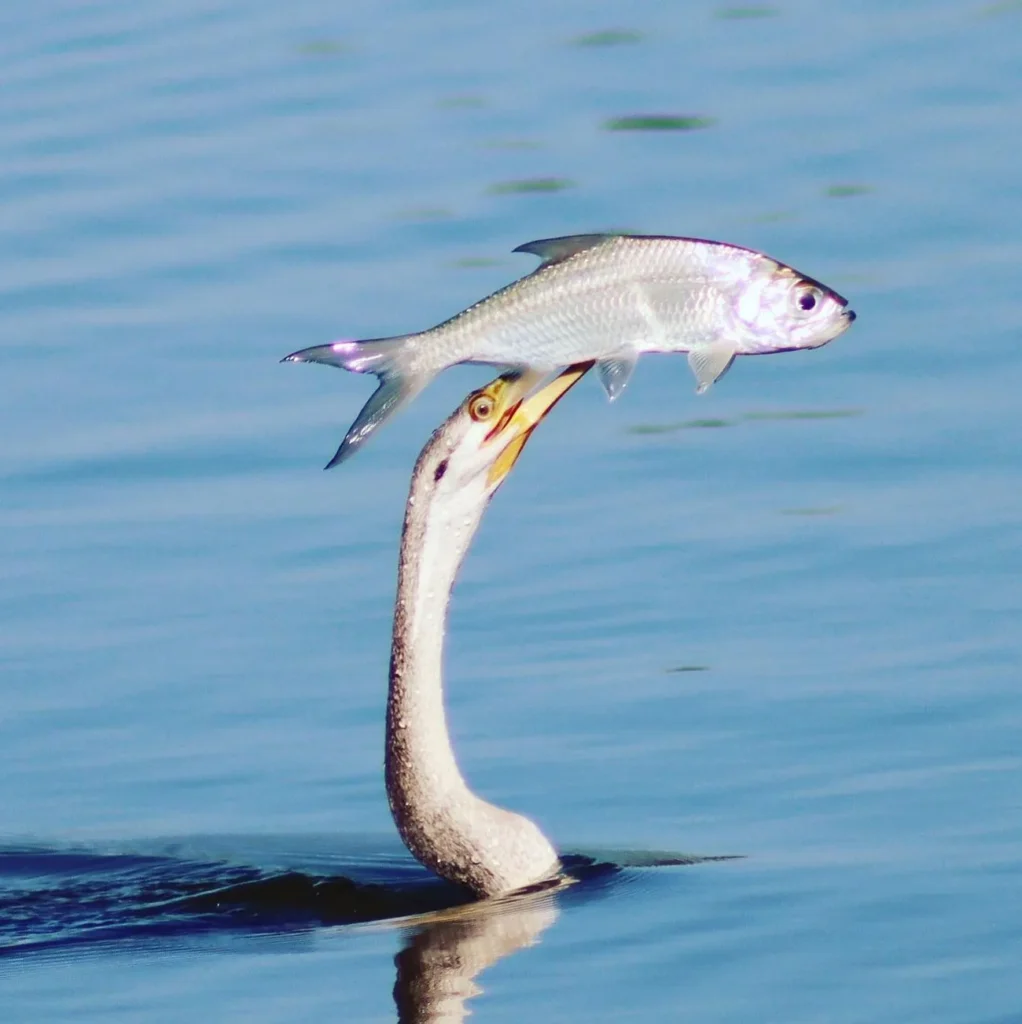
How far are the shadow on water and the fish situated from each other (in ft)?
4.88

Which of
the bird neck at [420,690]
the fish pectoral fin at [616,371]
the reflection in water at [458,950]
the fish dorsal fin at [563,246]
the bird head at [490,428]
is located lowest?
the reflection in water at [458,950]

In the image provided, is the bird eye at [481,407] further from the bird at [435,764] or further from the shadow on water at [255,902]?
the shadow on water at [255,902]

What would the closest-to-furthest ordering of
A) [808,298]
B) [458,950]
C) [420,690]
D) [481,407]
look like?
[808,298], [458,950], [481,407], [420,690]

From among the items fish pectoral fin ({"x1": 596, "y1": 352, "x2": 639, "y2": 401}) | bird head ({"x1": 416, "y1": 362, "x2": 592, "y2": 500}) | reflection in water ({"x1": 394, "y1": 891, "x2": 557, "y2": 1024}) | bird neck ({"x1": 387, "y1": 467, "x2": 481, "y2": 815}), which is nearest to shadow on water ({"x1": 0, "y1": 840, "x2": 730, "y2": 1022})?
reflection in water ({"x1": 394, "y1": 891, "x2": 557, "y2": 1024})

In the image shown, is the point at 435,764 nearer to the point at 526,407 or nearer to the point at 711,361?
the point at 526,407

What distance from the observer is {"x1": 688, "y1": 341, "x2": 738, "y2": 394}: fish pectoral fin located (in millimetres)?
7660

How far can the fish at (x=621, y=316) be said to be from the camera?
25.0 ft

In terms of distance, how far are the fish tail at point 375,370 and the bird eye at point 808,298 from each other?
0.99 meters

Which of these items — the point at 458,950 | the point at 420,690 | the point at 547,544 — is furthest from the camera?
the point at 547,544

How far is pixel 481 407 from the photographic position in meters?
8.10

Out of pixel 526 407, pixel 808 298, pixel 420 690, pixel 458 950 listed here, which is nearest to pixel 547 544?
pixel 420 690

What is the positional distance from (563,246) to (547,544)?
349 cm

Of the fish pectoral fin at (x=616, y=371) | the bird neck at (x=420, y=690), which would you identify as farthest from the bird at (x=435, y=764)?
the fish pectoral fin at (x=616, y=371)

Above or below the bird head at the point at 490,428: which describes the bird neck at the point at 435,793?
below
